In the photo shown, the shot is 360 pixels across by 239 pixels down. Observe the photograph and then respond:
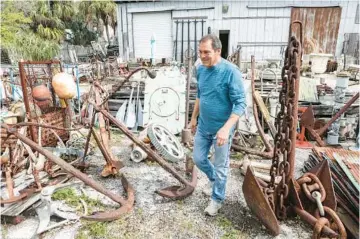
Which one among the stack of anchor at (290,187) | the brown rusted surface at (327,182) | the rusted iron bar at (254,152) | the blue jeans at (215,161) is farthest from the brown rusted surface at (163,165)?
the brown rusted surface at (327,182)

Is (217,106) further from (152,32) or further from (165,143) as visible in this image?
(152,32)

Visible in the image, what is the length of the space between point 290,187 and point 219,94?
1.20 meters

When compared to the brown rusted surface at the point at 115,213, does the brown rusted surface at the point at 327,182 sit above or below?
above

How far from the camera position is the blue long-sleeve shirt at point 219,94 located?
8.84 ft

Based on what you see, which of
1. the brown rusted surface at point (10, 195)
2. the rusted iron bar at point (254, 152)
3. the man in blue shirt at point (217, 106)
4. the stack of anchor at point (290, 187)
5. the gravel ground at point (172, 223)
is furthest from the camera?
A: the rusted iron bar at point (254, 152)

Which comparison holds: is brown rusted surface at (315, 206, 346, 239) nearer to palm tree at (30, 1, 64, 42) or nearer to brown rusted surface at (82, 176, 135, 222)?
brown rusted surface at (82, 176, 135, 222)

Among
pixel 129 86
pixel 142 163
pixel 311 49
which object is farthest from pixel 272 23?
pixel 142 163

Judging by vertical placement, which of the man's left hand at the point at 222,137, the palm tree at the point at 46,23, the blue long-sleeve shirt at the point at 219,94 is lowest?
the man's left hand at the point at 222,137

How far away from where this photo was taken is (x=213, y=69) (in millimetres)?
2799

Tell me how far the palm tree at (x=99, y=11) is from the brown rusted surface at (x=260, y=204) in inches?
884

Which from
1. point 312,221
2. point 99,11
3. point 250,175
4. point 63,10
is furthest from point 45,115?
point 63,10

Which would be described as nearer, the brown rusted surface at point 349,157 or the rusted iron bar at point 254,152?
the brown rusted surface at point 349,157

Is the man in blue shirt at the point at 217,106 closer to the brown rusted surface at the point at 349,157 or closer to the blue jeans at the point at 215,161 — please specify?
the blue jeans at the point at 215,161

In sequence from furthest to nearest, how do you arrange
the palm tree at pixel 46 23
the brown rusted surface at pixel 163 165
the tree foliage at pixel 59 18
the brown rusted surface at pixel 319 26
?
the palm tree at pixel 46 23 → the tree foliage at pixel 59 18 → the brown rusted surface at pixel 319 26 → the brown rusted surface at pixel 163 165
